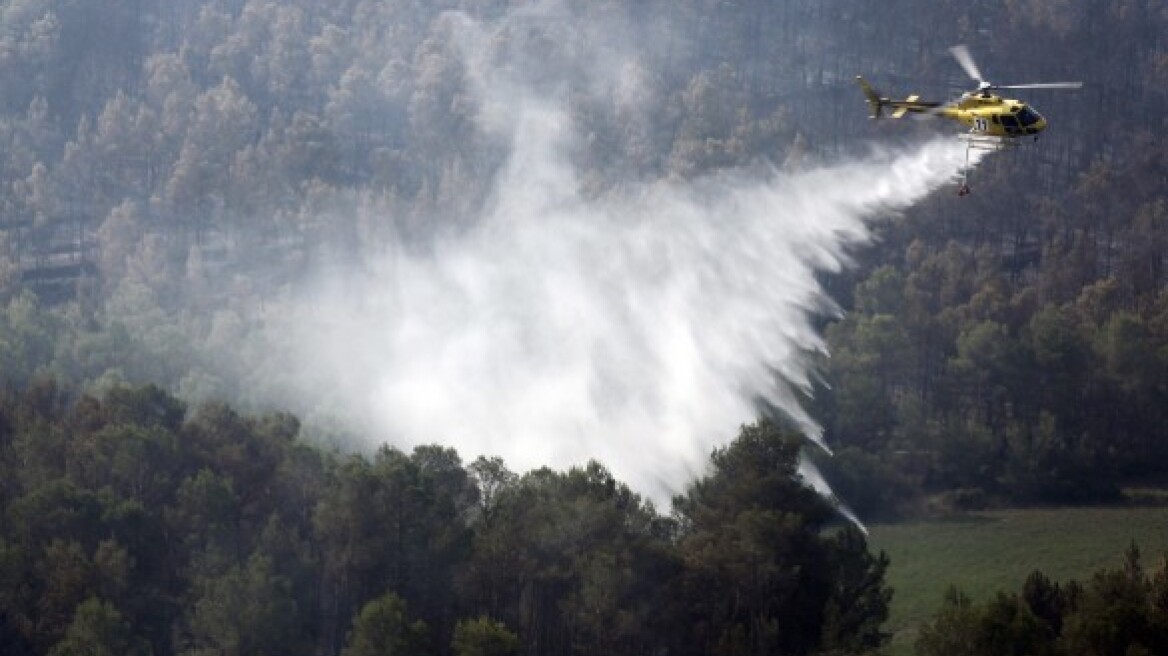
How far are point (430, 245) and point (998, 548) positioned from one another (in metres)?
56.8

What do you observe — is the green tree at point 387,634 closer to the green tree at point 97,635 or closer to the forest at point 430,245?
the forest at point 430,245

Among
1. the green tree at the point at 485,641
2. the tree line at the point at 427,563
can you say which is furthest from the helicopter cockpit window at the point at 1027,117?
the green tree at the point at 485,641

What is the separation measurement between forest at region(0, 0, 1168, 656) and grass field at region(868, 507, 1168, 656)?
139 inches

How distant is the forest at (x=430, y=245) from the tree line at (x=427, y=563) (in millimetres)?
161

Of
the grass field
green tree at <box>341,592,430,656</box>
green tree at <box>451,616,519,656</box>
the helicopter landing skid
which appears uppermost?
the helicopter landing skid

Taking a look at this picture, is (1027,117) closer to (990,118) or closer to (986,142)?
(990,118)

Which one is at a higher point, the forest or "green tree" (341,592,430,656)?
the forest

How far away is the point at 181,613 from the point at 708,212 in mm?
57369

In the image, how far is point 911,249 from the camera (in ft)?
440

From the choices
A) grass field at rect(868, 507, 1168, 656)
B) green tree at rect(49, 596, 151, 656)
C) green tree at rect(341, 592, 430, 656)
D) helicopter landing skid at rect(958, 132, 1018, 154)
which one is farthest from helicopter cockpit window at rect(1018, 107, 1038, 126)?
green tree at rect(49, 596, 151, 656)

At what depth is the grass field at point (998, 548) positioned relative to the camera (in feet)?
292

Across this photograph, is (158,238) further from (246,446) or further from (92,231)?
(246,446)

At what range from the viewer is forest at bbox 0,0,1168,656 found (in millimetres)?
77812

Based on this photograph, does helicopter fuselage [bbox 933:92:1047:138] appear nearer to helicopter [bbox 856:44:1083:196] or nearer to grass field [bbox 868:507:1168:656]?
helicopter [bbox 856:44:1083:196]
